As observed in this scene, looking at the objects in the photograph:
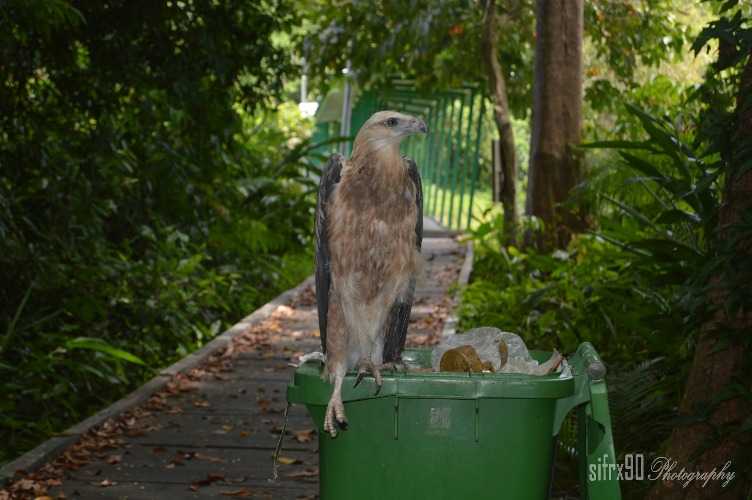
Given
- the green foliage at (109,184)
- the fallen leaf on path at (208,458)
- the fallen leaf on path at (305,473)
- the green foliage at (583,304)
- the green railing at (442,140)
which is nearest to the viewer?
the fallen leaf on path at (305,473)

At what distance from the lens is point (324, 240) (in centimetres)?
376

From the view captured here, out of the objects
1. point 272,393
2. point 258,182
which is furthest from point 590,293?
point 258,182

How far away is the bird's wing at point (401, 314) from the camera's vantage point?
378 centimetres

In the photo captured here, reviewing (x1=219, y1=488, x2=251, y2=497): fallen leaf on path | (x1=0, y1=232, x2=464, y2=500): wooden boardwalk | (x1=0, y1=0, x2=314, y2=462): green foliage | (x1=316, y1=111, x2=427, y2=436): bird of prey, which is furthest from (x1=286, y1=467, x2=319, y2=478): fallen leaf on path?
(x1=316, y1=111, x2=427, y2=436): bird of prey

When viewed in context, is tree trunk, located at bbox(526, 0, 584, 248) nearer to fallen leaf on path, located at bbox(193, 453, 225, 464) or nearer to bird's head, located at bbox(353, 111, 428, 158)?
fallen leaf on path, located at bbox(193, 453, 225, 464)

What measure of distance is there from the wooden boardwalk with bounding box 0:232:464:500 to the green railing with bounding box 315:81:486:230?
10822mm

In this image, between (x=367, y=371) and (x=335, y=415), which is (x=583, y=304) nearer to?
(x=367, y=371)

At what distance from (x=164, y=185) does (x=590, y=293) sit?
14.1ft

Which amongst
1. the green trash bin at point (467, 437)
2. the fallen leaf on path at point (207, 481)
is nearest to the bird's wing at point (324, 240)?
the green trash bin at point (467, 437)

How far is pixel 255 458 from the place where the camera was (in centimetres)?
597

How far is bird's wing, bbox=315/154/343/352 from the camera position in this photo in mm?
3715

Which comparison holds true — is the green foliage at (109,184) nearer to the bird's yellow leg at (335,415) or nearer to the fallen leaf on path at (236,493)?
the fallen leaf on path at (236,493)

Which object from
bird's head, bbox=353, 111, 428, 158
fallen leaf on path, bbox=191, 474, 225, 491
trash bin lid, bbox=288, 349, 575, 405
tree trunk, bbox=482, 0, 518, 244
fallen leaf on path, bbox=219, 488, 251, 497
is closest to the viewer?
trash bin lid, bbox=288, 349, 575, 405

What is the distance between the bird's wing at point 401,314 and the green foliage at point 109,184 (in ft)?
10.1
